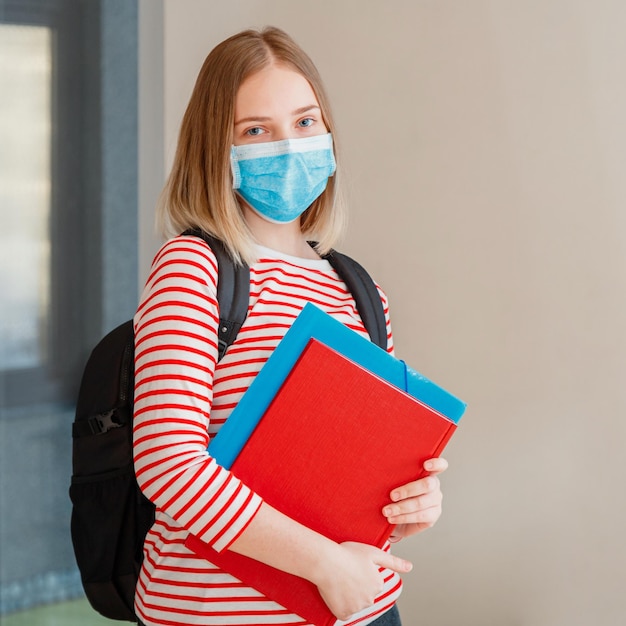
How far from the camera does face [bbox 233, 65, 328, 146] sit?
0.99 m

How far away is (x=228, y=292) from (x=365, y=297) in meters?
0.27

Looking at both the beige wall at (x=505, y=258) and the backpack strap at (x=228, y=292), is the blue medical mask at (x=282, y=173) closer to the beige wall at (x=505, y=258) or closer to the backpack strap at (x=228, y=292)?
the backpack strap at (x=228, y=292)

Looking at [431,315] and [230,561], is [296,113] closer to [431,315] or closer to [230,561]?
[230,561]

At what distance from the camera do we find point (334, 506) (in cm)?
87

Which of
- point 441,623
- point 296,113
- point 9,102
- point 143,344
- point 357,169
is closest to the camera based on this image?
point 143,344

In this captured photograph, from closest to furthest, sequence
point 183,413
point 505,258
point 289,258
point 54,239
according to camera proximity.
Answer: point 183,413, point 289,258, point 505,258, point 54,239

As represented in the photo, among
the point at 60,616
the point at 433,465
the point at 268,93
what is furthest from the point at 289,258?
the point at 60,616

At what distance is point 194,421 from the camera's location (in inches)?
31.9

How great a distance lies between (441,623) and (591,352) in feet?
2.37

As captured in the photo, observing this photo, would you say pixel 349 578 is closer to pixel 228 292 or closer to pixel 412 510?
pixel 412 510

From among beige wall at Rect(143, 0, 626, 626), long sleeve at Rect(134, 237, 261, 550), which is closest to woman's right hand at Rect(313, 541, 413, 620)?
long sleeve at Rect(134, 237, 261, 550)

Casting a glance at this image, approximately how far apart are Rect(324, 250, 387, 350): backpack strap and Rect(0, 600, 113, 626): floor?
5.01ft

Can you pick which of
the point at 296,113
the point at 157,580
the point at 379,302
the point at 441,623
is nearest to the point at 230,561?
the point at 157,580

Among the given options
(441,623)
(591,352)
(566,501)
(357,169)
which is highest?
(357,169)
